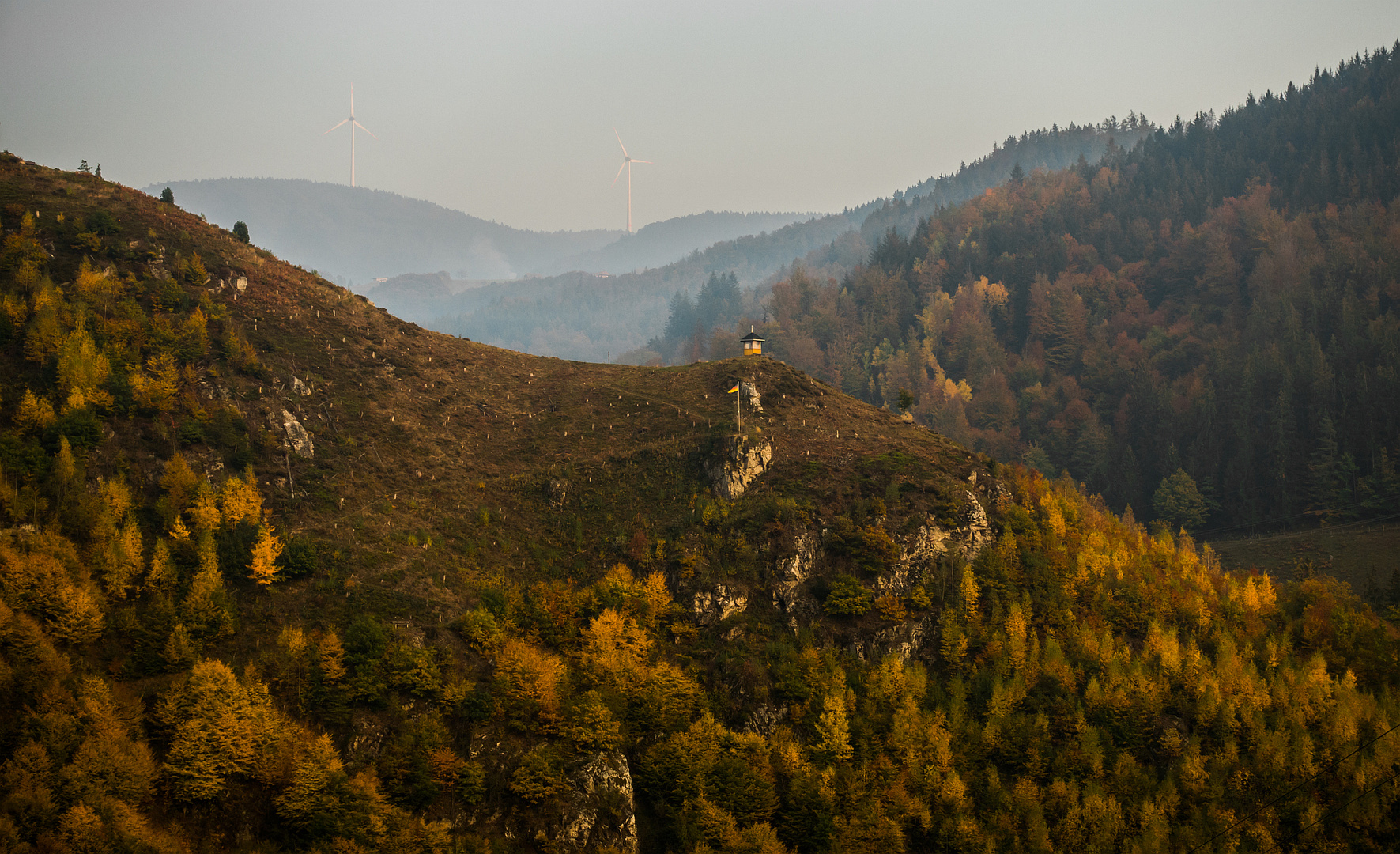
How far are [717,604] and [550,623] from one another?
49.6ft

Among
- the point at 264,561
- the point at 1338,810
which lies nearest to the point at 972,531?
the point at 1338,810

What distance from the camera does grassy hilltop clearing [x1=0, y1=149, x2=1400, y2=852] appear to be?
52.8 metres

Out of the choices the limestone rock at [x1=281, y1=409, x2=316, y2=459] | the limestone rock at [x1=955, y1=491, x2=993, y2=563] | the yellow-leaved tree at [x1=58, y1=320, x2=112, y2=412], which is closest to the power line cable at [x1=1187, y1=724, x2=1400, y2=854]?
the limestone rock at [x1=955, y1=491, x2=993, y2=563]

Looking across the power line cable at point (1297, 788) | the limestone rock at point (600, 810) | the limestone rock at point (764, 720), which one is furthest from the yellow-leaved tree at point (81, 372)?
the power line cable at point (1297, 788)

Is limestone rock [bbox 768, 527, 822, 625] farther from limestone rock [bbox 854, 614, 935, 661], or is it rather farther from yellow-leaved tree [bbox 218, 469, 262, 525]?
yellow-leaved tree [bbox 218, 469, 262, 525]

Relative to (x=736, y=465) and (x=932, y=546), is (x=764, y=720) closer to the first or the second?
(x=932, y=546)

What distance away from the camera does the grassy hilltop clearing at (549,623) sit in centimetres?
5281

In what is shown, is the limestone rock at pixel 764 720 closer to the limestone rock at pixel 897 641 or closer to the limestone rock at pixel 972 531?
the limestone rock at pixel 897 641

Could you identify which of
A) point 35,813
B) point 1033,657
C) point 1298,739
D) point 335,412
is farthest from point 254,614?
point 1298,739

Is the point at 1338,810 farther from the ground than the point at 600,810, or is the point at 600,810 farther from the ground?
the point at 600,810

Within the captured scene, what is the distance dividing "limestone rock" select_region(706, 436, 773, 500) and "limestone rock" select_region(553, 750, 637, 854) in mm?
30928

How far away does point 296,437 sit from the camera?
77.2 meters

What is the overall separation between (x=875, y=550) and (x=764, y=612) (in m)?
12.2

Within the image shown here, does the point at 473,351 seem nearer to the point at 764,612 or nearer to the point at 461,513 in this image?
the point at 461,513
